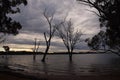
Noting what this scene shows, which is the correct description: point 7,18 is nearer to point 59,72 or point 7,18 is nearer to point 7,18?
point 7,18

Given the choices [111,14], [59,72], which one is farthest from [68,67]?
[111,14]

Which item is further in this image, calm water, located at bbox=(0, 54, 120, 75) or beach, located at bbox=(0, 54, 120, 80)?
calm water, located at bbox=(0, 54, 120, 75)

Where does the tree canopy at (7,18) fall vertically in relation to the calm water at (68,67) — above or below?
above

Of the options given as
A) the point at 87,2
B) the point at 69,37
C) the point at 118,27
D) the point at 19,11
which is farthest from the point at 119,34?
the point at 69,37

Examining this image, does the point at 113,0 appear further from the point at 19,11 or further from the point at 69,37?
the point at 69,37

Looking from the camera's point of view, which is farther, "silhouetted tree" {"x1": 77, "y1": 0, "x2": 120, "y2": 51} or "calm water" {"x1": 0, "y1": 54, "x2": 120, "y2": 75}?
"calm water" {"x1": 0, "y1": 54, "x2": 120, "y2": 75}

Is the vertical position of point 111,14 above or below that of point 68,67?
above

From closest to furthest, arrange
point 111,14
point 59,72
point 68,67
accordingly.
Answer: point 111,14, point 59,72, point 68,67

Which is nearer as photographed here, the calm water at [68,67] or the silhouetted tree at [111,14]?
the silhouetted tree at [111,14]

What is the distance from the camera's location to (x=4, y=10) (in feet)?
90.1

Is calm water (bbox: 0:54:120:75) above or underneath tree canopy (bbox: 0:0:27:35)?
underneath

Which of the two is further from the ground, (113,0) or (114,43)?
(113,0)

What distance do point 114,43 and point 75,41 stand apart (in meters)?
46.4

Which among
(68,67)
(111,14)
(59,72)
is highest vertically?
(111,14)
